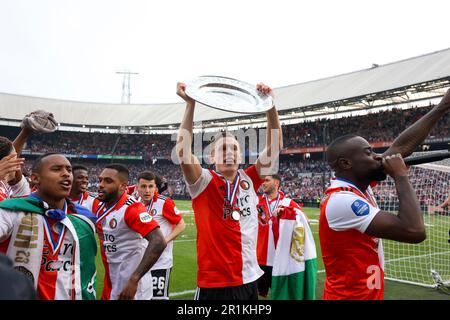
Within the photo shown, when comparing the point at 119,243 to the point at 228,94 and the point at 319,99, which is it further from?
the point at 319,99

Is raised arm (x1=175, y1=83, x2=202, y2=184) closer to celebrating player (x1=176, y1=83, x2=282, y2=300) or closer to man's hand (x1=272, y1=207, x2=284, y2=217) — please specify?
celebrating player (x1=176, y1=83, x2=282, y2=300)

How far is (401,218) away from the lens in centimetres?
216

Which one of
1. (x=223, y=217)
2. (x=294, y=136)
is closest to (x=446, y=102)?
(x=223, y=217)

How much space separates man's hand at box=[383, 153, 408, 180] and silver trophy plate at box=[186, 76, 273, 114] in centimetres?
122

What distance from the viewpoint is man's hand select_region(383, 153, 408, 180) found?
226cm

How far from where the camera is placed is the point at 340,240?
2420 mm

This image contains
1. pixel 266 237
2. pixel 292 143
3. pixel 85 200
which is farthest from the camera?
pixel 292 143

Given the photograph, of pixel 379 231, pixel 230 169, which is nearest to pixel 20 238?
pixel 230 169

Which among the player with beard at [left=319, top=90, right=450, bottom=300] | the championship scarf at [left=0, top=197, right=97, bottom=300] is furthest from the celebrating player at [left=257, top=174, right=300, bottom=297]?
the championship scarf at [left=0, top=197, right=97, bottom=300]

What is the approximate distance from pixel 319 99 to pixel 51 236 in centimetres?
3403

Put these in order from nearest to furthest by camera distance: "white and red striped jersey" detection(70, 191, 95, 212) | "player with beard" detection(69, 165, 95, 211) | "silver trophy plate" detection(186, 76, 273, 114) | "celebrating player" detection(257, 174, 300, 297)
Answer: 1. "silver trophy plate" detection(186, 76, 273, 114)
2. "player with beard" detection(69, 165, 95, 211)
3. "white and red striped jersey" detection(70, 191, 95, 212)
4. "celebrating player" detection(257, 174, 300, 297)
